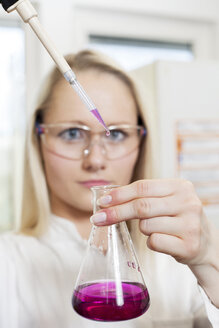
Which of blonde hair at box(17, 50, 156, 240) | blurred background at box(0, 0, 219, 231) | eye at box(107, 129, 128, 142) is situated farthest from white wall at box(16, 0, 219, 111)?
eye at box(107, 129, 128, 142)

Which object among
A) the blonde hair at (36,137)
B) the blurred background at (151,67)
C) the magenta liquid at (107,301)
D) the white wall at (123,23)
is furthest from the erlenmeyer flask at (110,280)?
the white wall at (123,23)

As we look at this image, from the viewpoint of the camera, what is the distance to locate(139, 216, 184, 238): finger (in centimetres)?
65

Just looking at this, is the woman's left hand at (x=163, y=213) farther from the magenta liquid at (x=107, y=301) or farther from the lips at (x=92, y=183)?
the lips at (x=92, y=183)

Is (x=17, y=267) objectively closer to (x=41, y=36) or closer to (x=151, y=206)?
(x=151, y=206)

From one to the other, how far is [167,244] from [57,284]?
0.51m

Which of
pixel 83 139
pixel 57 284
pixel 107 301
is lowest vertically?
pixel 57 284

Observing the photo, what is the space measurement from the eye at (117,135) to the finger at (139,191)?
1.49 ft

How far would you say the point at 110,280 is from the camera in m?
0.62

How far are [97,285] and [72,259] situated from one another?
52cm

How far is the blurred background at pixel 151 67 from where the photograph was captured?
65.8 inches

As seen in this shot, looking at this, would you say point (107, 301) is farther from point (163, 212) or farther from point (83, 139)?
point (83, 139)

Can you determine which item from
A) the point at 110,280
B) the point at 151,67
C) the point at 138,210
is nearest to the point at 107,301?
the point at 110,280

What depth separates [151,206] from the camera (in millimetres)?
637

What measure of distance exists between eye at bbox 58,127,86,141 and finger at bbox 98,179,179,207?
17.9 inches
